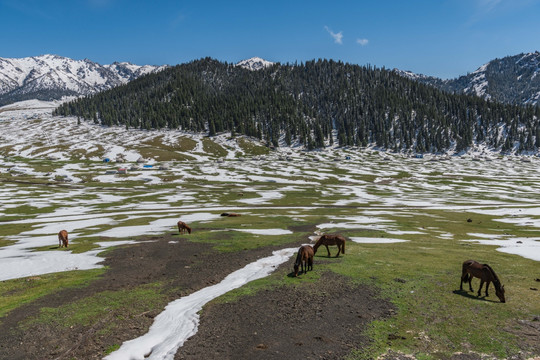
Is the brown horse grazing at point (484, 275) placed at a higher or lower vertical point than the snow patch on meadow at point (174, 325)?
higher

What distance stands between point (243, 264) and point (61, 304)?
12.9m

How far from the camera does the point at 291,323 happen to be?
1533 cm

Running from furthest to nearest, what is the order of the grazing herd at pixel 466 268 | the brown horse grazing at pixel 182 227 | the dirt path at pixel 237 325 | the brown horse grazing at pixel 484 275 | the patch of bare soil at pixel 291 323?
the brown horse grazing at pixel 182 227 < the grazing herd at pixel 466 268 < the brown horse grazing at pixel 484 275 < the dirt path at pixel 237 325 < the patch of bare soil at pixel 291 323

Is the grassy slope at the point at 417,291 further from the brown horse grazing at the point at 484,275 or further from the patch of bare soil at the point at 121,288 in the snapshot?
the patch of bare soil at the point at 121,288

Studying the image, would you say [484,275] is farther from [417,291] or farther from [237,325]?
[237,325]

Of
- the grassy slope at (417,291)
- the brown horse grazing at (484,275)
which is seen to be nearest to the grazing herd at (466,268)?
the brown horse grazing at (484,275)

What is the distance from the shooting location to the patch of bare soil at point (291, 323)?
13.0 m

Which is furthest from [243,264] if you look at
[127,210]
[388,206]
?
[388,206]

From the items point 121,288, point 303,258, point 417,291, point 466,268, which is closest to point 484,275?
point 466,268

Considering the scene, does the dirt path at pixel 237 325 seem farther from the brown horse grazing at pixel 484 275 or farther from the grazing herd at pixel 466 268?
the brown horse grazing at pixel 484 275

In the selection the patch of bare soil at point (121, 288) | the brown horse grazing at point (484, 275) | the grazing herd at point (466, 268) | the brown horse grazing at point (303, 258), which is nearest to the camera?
the patch of bare soil at point (121, 288)

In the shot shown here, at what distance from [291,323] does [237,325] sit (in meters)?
2.54

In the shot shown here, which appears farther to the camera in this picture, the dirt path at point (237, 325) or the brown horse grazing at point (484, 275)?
the brown horse grazing at point (484, 275)

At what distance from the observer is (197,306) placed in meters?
17.8
